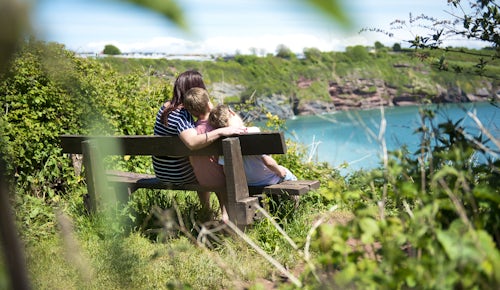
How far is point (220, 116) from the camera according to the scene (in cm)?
411

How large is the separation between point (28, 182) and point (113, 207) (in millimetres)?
1535

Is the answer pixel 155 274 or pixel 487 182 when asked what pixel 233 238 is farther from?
pixel 487 182

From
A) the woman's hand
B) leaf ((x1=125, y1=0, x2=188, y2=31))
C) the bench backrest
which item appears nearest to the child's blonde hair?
the bench backrest

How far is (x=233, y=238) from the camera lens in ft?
13.0

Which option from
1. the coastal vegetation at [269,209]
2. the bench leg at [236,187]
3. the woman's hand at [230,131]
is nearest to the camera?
the coastal vegetation at [269,209]

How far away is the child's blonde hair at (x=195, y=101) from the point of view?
4262 mm

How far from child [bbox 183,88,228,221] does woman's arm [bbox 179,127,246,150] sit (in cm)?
18

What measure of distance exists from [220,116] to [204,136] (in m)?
0.20

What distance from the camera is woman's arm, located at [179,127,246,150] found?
3.96 m

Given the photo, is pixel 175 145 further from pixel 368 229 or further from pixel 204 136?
pixel 368 229

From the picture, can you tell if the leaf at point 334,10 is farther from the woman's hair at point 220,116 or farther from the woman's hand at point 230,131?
the woman's hair at point 220,116

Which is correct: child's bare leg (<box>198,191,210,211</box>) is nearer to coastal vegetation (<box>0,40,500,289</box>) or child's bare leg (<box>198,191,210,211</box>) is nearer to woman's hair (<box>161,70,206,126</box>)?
coastal vegetation (<box>0,40,500,289</box>)

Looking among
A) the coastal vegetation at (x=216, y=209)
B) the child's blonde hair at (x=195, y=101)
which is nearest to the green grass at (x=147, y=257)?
the coastal vegetation at (x=216, y=209)

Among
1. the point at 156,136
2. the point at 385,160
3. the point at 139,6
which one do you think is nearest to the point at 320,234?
the point at 385,160
